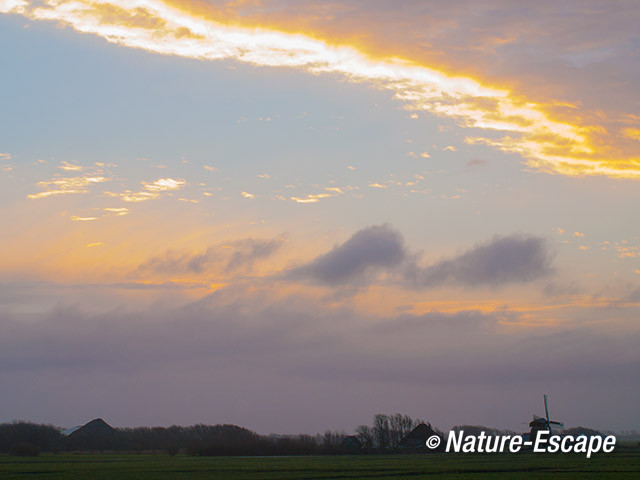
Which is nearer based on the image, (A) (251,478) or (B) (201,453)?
(A) (251,478)

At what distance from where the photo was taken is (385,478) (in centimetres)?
5566

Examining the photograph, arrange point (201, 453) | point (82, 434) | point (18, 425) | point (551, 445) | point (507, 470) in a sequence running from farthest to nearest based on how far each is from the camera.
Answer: point (82, 434) → point (18, 425) → point (201, 453) → point (551, 445) → point (507, 470)

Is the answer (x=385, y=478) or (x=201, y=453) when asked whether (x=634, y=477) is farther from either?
(x=201, y=453)

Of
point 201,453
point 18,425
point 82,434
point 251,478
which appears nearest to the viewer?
point 251,478

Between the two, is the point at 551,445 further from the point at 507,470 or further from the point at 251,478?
the point at 251,478

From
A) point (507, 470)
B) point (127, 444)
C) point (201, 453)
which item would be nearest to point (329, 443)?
point (201, 453)

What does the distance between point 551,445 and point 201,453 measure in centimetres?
7074

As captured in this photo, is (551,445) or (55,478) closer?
(55,478)

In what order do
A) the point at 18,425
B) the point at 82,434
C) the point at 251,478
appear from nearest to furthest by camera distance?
the point at 251,478 < the point at 18,425 < the point at 82,434

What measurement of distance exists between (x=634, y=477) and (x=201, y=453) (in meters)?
105

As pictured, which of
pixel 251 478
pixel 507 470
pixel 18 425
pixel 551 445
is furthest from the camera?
pixel 18 425

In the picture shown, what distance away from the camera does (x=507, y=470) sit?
64312 mm

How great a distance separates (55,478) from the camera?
57.3m

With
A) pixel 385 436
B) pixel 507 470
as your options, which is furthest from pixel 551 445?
pixel 507 470
